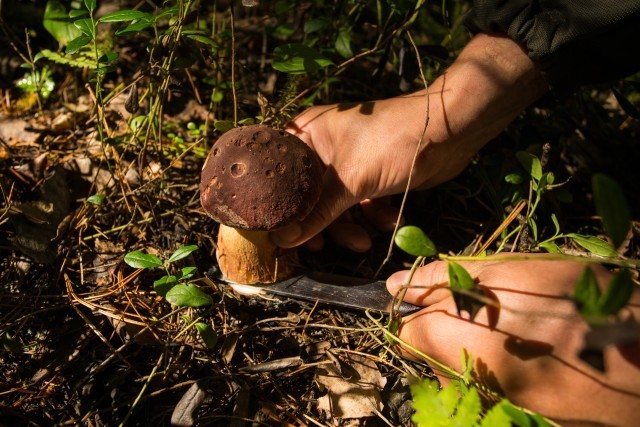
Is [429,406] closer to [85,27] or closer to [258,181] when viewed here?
[258,181]

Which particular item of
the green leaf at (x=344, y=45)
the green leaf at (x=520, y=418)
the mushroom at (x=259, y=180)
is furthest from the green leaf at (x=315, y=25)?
the green leaf at (x=520, y=418)

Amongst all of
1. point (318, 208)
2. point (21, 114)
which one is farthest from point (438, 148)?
point (21, 114)

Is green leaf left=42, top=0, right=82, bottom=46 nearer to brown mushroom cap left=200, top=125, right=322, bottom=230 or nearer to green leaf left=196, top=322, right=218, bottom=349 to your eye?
brown mushroom cap left=200, top=125, right=322, bottom=230

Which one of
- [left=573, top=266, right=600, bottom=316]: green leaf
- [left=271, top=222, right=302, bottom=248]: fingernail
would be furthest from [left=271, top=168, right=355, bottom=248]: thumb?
[left=573, top=266, right=600, bottom=316]: green leaf

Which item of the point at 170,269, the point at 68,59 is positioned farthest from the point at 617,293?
the point at 68,59

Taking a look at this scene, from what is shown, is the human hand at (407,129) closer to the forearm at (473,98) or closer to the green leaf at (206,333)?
the forearm at (473,98)

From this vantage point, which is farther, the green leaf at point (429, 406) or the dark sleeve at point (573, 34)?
the dark sleeve at point (573, 34)

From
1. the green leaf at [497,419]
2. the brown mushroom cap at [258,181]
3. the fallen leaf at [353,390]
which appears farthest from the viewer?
the fallen leaf at [353,390]

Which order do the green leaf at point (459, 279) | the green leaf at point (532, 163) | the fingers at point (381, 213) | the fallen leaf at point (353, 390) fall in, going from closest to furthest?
the green leaf at point (459, 279) < the fallen leaf at point (353, 390) < the green leaf at point (532, 163) < the fingers at point (381, 213)
